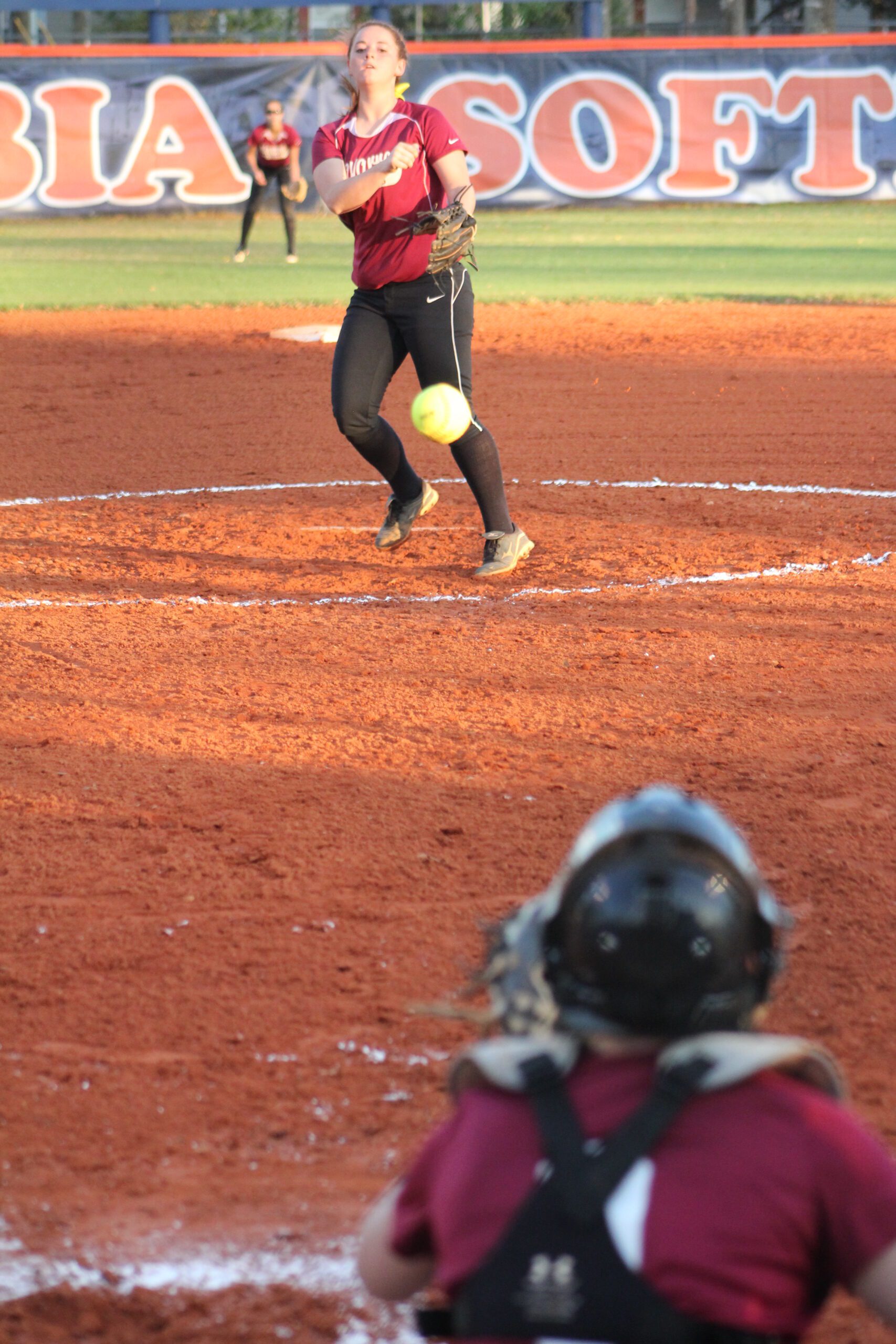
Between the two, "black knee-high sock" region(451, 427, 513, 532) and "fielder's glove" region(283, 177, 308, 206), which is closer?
"black knee-high sock" region(451, 427, 513, 532)

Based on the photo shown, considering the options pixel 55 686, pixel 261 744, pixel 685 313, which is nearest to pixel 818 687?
pixel 261 744

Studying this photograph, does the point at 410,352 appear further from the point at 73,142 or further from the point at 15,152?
the point at 15,152

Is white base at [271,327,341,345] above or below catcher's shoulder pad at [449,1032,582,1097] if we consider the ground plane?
below

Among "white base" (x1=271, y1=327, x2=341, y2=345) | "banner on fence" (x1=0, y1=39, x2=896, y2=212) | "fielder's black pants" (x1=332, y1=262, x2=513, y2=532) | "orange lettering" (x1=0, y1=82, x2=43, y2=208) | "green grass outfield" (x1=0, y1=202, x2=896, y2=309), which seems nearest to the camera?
"fielder's black pants" (x1=332, y1=262, x2=513, y2=532)

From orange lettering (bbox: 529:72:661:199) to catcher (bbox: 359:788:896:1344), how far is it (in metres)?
22.6

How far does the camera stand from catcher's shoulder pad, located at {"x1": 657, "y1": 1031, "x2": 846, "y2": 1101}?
1416mm

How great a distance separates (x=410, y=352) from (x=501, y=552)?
0.91 m

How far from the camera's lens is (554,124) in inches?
887

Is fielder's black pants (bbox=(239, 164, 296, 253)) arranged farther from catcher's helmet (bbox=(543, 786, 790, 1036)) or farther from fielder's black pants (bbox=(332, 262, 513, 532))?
catcher's helmet (bbox=(543, 786, 790, 1036))

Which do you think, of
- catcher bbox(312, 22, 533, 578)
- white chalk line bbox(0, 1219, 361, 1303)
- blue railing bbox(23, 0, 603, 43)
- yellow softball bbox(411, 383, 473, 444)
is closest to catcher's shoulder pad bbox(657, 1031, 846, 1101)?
white chalk line bbox(0, 1219, 361, 1303)

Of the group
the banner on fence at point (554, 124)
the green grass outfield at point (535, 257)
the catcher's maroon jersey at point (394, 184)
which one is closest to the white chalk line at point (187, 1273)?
the catcher's maroon jersey at point (394, 184)

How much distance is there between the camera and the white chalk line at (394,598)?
19.2ft

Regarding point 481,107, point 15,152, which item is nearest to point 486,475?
point 481,107

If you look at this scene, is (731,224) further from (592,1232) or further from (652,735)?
(592,1232)
